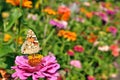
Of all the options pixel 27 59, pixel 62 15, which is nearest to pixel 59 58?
pixel 62 15

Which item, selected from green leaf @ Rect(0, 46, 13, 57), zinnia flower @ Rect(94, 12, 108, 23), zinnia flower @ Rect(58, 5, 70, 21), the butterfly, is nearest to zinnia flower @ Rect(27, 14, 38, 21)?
zinnia flower @ Rect(58, 5, 70, 21)

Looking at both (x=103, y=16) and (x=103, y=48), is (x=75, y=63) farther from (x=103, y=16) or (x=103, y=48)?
(x=103, y=16)

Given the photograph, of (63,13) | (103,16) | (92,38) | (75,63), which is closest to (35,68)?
(75,63)

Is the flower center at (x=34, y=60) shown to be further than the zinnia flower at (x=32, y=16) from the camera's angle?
No

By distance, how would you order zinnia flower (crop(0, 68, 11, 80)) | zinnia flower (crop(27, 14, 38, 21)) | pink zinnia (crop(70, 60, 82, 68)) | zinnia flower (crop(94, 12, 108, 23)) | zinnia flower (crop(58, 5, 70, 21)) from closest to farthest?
zinnia flower (crop(0, 68, 11, 80))
pink zinnia (crop(70, 60, 82, 68))
zinnia flower (crop(27, 14, 38, 21))
zinnia flower (crop(58, 5, 70, 21))
zinnia flower (crop(94, 12, 108, 23))

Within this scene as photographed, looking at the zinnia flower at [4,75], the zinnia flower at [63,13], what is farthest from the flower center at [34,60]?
the zinnia flower at [63,13]

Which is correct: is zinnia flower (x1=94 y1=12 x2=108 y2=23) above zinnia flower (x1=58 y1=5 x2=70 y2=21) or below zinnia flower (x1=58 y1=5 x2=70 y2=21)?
below

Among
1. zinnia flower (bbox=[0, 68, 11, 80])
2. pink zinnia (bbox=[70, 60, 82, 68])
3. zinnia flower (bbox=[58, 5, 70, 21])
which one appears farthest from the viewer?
zinnia flower (bbox=[58, 5, 70, 21])

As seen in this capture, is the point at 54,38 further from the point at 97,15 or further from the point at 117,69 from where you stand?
the point at 97,15

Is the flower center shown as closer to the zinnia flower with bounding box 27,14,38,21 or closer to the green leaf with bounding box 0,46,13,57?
the green leaf with bounding box 0,46,13,57

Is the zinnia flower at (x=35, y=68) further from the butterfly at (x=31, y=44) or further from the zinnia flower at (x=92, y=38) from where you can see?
the zinnia flower at (x=92, y=38)

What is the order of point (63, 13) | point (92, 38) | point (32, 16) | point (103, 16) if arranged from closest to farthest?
point (32, 16) < point (63, 13) < point (92, 38) < point (103, 16)
